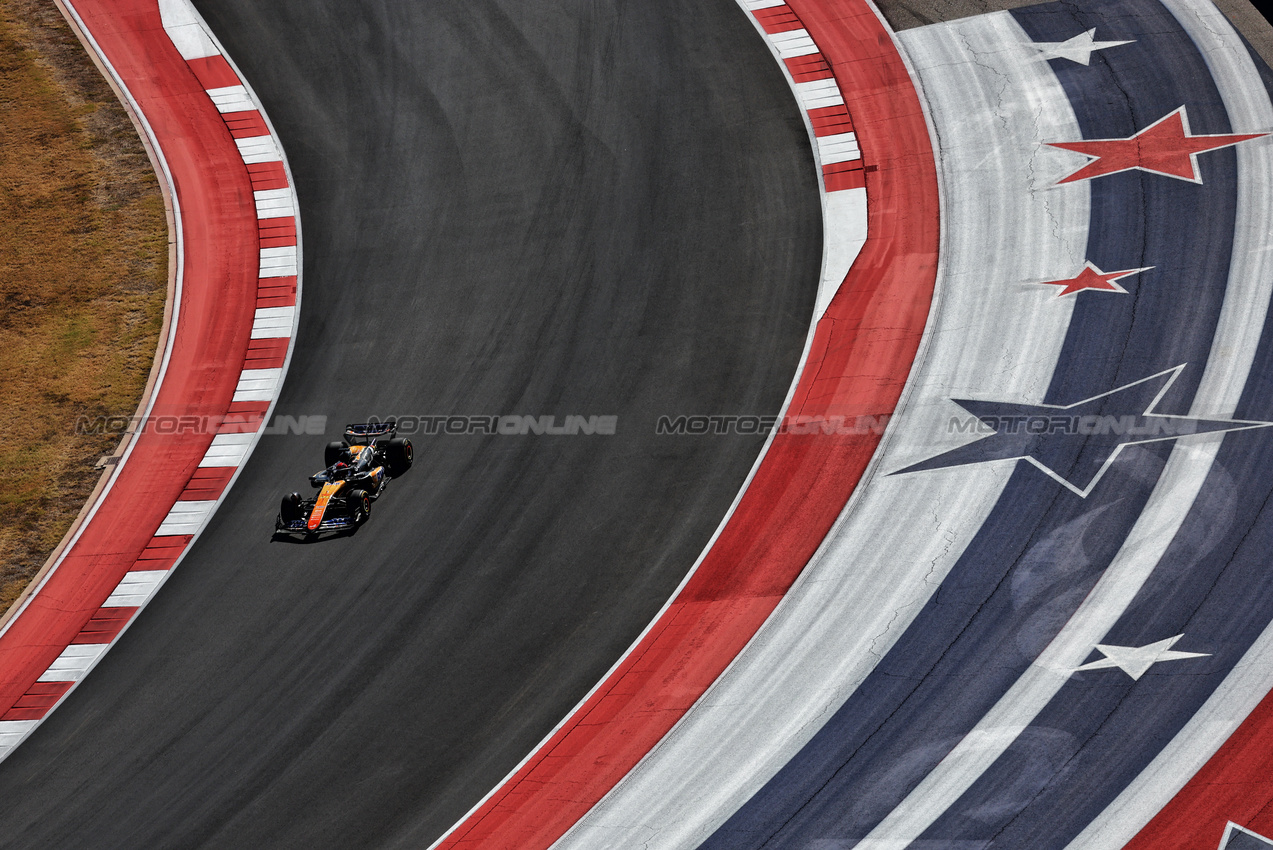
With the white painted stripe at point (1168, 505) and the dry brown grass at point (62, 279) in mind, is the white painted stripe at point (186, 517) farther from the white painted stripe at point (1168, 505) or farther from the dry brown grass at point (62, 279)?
the white painted stripe at point (1168, 505)

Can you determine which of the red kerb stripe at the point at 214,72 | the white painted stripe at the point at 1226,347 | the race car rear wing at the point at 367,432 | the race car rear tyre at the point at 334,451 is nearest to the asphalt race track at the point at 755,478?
the white painted stripe at the point at 1226,347

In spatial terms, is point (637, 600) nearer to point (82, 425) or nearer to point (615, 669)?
point (615, 669)

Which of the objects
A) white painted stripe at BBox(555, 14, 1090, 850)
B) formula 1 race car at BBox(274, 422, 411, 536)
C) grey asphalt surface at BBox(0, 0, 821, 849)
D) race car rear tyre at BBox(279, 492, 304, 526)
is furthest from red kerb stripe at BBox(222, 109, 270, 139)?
white painted stripe at BBox(555, 14, 1090, 850)

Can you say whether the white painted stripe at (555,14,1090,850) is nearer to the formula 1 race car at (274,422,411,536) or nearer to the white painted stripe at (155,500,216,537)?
the formula 1 race car at (274,422,411,536)

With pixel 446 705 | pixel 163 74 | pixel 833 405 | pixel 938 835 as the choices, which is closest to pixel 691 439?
pixel 833 405

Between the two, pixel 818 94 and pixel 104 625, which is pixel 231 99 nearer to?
pixel 818 94

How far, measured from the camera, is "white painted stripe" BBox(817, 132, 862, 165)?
23016mm

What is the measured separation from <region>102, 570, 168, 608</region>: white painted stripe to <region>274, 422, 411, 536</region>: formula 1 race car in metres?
1.83

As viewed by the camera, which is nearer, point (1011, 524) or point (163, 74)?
point (1011, 524)

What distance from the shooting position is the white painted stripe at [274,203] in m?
23.5

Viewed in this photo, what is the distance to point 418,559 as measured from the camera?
1739cm

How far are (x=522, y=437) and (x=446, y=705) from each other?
4813 millimetres

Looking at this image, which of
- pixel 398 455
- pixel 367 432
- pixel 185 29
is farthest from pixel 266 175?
pixel 398 455
